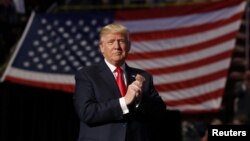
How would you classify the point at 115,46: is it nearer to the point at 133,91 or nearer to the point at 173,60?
the point at 133,91

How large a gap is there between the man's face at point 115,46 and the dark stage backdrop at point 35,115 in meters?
3.30

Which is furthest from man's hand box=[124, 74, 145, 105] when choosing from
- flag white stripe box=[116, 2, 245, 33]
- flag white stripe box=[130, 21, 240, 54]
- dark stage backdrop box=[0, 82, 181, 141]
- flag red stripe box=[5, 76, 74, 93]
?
flag white stripe box=[116, 2, 245, 33]

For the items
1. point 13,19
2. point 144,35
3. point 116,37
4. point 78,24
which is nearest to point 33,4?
point 13,19

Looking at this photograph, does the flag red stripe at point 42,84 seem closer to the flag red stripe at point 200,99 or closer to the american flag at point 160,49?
the american flag at point 160,49

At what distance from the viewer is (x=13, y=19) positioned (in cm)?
1259

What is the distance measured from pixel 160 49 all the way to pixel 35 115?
13.1ft

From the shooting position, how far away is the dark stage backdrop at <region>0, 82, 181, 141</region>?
742cm

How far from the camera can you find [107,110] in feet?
13.7

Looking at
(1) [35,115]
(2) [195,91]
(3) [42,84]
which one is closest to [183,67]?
(2) [195,91]

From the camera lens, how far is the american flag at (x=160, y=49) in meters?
11.0

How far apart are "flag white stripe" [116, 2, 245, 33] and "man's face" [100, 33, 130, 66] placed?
7.06 m

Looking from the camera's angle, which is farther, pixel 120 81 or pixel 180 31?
pixel 180 31

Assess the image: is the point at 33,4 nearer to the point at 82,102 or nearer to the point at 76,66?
the point at 76,66

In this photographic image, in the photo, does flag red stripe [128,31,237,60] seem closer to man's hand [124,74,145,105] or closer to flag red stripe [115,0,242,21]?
flag red stripe [115,0,242,21]
